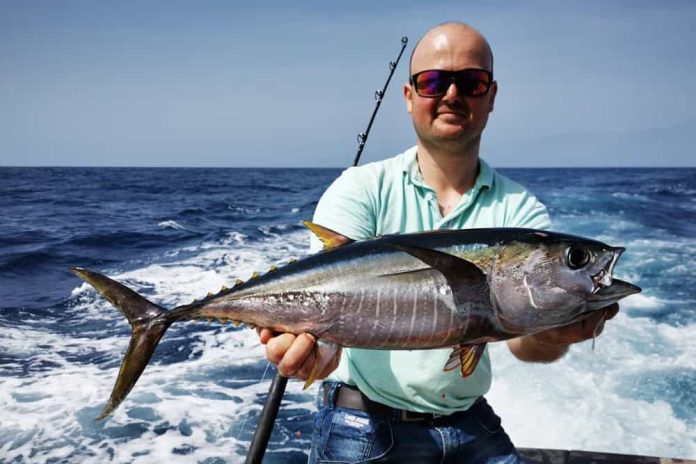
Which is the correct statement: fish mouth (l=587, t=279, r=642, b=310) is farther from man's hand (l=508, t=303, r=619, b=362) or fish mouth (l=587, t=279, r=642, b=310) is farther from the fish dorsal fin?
the fish dorsal fin

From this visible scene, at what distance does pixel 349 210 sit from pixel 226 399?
14.4 ft

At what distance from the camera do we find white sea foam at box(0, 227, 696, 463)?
5.51m

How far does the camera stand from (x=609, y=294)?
6.59ft

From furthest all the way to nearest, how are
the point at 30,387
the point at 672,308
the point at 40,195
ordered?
1. the point at 40,195
2. the point at 672,308
3. the point at 30,387

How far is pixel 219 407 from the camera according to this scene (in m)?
6.24

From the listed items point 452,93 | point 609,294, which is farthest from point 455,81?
point 609,294

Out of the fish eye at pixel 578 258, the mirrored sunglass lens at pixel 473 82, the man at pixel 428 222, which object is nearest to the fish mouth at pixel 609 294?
the fish eye at pixel 578 258

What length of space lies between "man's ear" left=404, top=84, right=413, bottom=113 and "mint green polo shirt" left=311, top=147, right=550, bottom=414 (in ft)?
0.79

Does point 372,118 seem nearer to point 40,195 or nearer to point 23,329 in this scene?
point 23,329

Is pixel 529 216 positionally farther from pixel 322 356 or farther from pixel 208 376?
pixel 208 376

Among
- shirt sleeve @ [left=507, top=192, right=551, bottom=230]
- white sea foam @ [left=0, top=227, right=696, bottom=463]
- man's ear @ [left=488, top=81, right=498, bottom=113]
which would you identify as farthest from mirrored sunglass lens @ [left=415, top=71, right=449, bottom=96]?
white sea foam @ [left=0, top=227, right=696, bottom=463]

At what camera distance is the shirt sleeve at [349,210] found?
272 cm

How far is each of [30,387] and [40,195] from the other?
26494mm

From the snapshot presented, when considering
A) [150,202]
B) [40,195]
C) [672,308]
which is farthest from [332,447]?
[40,195]
